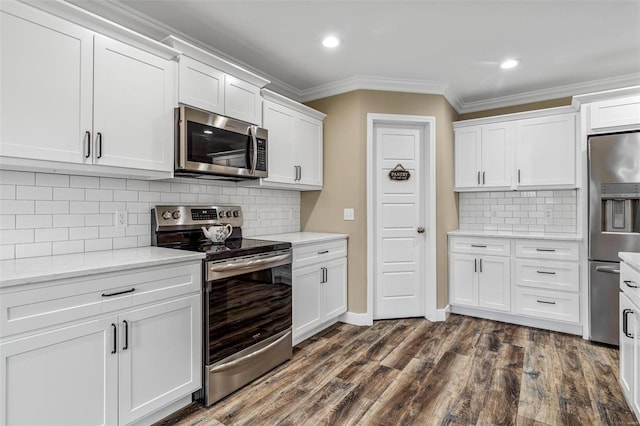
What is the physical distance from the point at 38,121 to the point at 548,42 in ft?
11.8

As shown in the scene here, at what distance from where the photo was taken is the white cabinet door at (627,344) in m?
1.85

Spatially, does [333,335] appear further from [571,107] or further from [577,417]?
[571,107]

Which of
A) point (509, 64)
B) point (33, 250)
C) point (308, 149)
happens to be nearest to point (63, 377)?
point (33, 250)

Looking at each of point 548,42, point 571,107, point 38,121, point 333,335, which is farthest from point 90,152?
point 571,107

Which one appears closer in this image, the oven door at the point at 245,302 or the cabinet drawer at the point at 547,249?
the oven door at the point at 245,302

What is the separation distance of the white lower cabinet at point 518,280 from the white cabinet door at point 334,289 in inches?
50.9

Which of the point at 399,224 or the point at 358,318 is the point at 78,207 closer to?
the point at 358,318

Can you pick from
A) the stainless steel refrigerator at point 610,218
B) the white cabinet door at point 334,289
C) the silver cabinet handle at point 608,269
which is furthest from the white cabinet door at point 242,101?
the silver cabinet handle at point 608,269

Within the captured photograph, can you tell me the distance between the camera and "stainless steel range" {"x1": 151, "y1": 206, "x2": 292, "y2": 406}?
2.10 metres

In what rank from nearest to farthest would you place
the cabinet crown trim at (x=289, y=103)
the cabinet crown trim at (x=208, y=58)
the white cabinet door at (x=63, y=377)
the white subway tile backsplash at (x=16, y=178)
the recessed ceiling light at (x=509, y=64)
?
the white cabinet door at (x=63, y=377), the white subway tile backsplash at (x=16, y=178), the cabinet crown trim at (x=208, y=58), the cabinet crown trim at (x=289, y=103), the recessed ceiling light at (x=509, y=64)

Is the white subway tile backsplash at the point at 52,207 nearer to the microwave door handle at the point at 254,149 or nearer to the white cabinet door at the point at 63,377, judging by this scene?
the white cabinet door at the point at 63,377

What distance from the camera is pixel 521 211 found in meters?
4.05

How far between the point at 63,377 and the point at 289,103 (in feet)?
8.72

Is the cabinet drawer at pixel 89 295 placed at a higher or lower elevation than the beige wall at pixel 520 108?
lower
